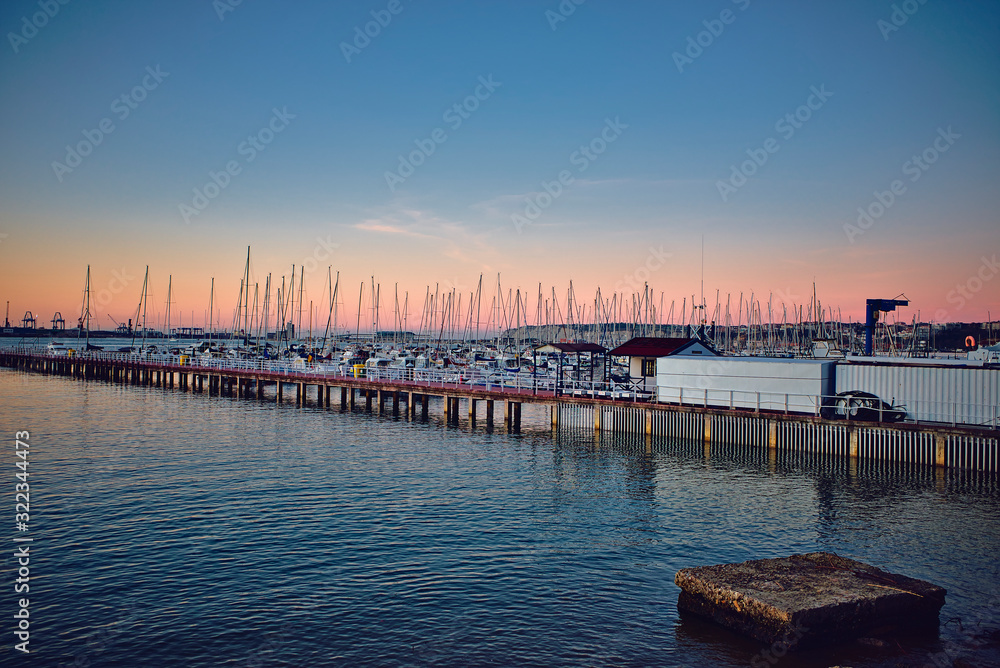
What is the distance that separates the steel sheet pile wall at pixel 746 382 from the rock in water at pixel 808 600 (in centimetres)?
1954

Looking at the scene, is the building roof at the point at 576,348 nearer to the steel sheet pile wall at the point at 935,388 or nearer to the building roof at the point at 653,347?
the building roof at the point at 653,347

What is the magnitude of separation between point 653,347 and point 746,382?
24.7 ft

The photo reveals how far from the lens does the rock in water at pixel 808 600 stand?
12.8 m

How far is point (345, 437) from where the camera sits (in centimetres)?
3934

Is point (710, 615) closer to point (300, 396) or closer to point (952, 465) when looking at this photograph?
point (952, 465)

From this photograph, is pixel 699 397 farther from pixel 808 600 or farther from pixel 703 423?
pixel 808 600

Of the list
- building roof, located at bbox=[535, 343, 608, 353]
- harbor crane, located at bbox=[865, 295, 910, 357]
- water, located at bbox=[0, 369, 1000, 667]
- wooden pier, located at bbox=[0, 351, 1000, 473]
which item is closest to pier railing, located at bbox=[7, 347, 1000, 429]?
wooden pier, located at bbox=[0, 351, 1000, 473]

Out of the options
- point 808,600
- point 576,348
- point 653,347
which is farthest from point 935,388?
point 808,600

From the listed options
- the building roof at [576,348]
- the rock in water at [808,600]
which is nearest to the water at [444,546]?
the rock in water at [808,600]

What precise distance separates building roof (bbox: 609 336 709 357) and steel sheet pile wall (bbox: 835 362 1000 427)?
369 inches

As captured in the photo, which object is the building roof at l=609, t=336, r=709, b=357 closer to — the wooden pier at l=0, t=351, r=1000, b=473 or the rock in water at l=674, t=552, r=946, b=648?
the wooden pier at l=0, t=351, r=1000, b=473

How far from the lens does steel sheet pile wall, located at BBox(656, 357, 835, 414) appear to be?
3312 centimetres

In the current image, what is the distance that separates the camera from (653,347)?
4134 cm

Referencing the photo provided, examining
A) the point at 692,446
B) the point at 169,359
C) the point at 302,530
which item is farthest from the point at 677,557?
the point at 169,359
